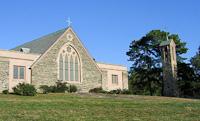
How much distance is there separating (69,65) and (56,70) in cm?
205

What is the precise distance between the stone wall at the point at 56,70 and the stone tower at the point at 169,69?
933 cm

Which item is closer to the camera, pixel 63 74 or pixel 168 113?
pixel 168 113

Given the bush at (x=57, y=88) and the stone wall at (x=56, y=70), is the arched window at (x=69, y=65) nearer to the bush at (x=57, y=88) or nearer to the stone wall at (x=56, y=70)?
the stone wall at (x=56, y=70)

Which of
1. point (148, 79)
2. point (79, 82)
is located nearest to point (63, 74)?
point (79, 82)

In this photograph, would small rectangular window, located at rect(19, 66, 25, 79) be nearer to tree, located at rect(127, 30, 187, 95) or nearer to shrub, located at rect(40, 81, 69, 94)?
shrub, located at rect(40, 81, 69, 94)

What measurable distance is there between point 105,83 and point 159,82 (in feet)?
55.6

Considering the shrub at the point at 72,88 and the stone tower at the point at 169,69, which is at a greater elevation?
the stone tower at the point at 169,69

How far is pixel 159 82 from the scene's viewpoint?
6562 centimetres

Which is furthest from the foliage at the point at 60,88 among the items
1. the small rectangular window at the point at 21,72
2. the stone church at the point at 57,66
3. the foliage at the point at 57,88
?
the small rectangular window at the point at 21,72

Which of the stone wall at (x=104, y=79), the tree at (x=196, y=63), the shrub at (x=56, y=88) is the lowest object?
the shrub at (x=56, y=88)

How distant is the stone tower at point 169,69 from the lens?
51.5 metres

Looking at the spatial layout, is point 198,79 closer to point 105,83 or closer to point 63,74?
point 105,83

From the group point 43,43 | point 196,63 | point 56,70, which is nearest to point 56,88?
point 56,70

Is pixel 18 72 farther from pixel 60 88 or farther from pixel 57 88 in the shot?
pixel 60 88
